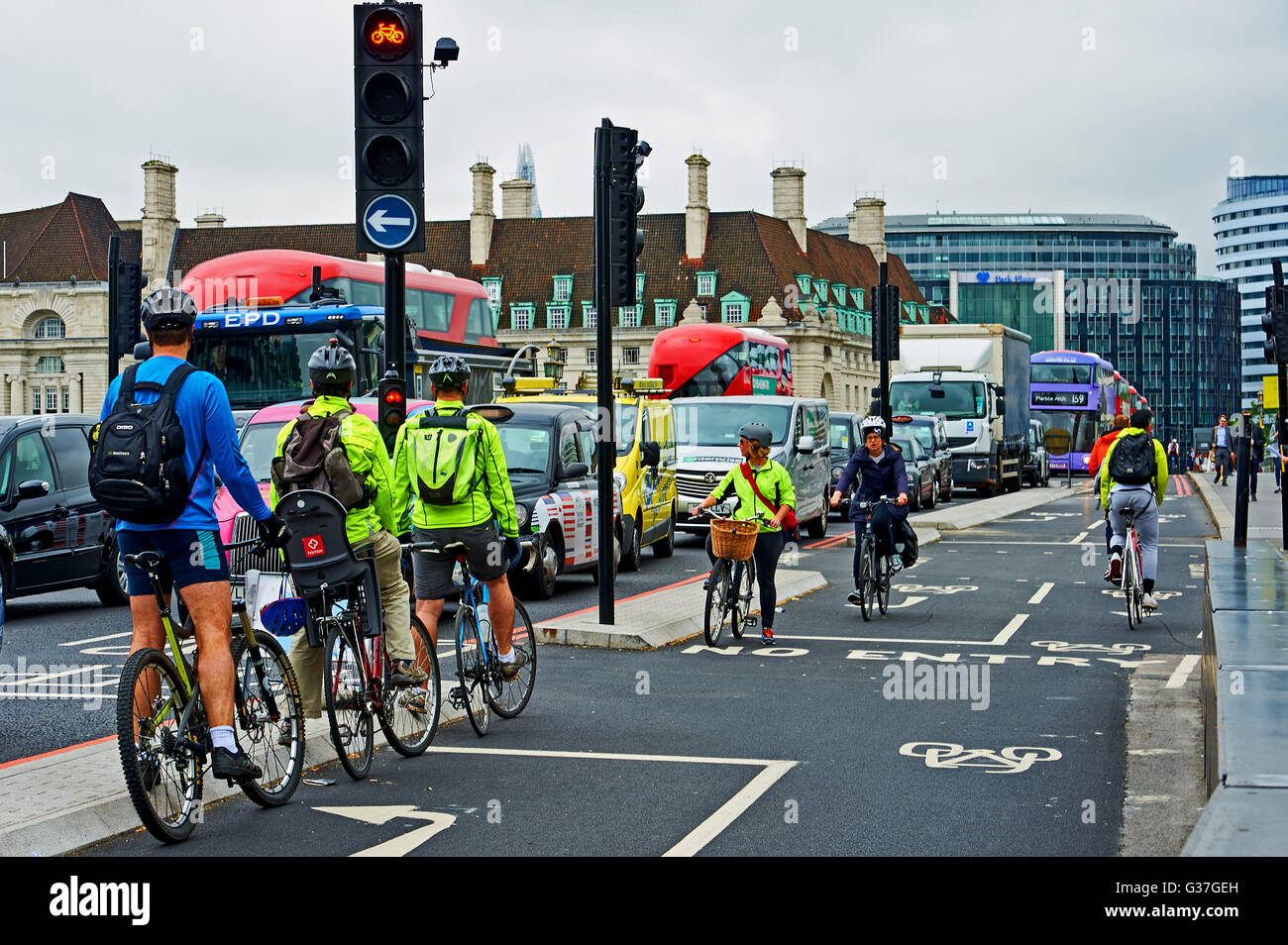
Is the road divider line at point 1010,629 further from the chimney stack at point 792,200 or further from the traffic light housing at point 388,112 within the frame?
the chimney stack at point 792,200

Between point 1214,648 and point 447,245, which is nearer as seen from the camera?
point 1214,648

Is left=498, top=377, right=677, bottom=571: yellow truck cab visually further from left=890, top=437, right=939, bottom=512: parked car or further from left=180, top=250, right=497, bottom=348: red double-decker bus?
left=890, top=437, right=939, bottom=512: parked car

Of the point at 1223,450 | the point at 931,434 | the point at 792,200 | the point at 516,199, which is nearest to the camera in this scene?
the point at 931,434

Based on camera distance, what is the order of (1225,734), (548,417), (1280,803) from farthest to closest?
(548,417) → (1225,734) → (1280,803)

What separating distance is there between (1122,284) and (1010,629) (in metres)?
168

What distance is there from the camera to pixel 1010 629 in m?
14.1

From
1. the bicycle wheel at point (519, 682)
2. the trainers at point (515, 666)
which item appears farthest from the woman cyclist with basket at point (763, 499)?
the trainers at point (515, 666)

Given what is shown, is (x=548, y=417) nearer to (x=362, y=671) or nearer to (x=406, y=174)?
(x=406, y=174)

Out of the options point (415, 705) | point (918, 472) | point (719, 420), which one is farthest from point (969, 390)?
point (415, 705)

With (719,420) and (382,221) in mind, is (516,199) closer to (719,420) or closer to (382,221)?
(719,420)

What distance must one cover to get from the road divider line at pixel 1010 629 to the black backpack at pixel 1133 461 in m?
1.53

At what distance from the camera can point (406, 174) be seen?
934 centimetres
